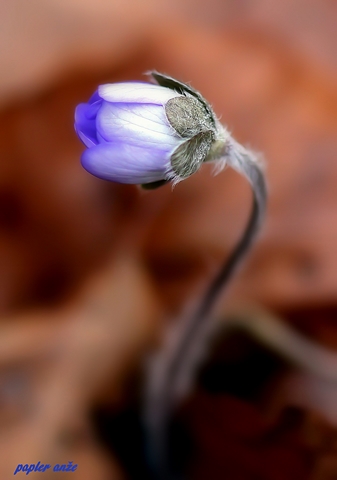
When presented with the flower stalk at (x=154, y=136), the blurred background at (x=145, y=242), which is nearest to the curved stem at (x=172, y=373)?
the blurred background at (x=145, y=242)

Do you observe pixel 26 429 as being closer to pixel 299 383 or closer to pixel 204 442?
pixel 204 442

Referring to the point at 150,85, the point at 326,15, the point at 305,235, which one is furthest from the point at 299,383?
the point at 326,15

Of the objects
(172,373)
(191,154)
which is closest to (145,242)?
(172,373)

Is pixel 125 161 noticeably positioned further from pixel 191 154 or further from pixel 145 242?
pixel 145 242

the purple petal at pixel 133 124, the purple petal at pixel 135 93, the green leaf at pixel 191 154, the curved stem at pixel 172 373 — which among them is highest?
the purple petal at pixel 135 93

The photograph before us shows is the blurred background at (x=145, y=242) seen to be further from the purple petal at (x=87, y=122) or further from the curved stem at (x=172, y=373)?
the purple petal at (x=87, y=122)

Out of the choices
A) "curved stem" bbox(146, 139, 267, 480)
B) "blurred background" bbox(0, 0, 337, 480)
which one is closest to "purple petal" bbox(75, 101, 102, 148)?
"curved stem" bbox(146, 139, 267, 480)

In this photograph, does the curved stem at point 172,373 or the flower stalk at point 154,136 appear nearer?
the flower stalk at point 154,136
